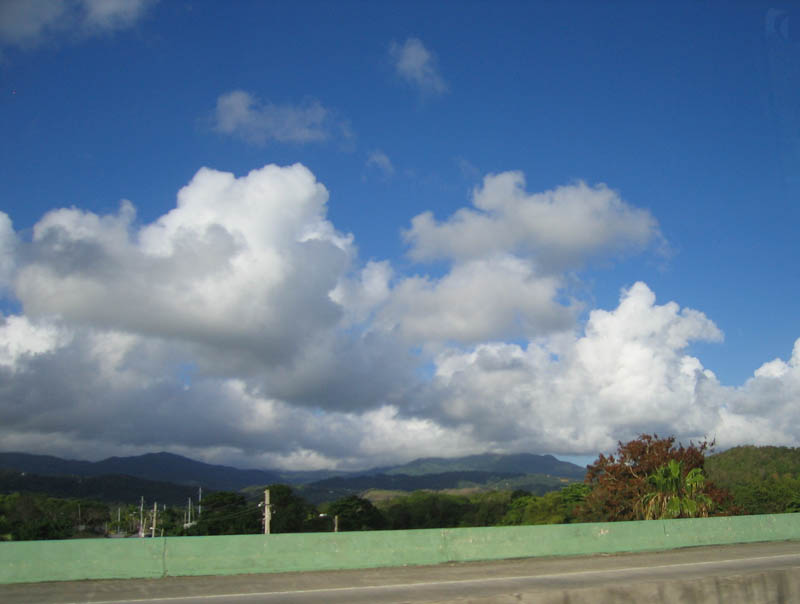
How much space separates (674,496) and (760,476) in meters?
134

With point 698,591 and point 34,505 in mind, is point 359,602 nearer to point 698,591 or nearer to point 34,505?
point 698,591

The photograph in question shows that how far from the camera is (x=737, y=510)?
3869cm

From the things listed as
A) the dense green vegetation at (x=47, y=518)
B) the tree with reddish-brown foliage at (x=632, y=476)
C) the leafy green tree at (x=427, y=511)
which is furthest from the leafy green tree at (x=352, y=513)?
the tree with reddish-brown foliage at (x=632, y=476)

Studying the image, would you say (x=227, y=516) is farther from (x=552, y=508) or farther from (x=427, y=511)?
(x=427, y=511)

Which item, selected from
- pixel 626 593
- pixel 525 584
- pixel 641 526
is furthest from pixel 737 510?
pixel 626 593

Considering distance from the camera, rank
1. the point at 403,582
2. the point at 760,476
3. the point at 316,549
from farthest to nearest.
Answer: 1. the point at 760,476
2. the point at 316,549
3. the point at 403,582

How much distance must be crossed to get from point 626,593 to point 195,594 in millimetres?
10020

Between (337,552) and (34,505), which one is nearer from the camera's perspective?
(337,552)

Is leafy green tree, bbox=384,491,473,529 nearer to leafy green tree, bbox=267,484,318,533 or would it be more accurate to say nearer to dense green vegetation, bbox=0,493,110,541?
leafy green tree, bbox=267,484,318,533

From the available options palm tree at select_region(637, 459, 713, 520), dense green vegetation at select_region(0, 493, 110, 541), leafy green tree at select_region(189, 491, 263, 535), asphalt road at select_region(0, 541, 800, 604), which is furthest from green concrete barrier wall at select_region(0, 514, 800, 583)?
dense green vegetation at select_region(0, 493, 110, 541)

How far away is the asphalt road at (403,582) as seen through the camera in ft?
42.4

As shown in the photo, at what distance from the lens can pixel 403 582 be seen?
1555 cm

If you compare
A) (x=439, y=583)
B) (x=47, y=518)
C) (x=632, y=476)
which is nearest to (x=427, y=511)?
(x=47, y=518)

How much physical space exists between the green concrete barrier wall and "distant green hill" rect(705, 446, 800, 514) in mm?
63548
